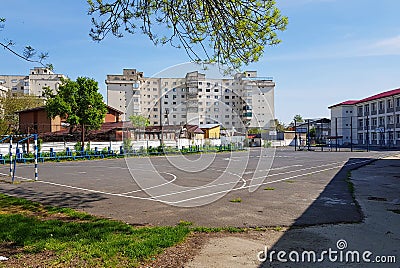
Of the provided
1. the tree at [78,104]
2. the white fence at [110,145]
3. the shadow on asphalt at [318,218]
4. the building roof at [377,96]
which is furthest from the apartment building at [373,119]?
the shadow on asphalt at [318,218]

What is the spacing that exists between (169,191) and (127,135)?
2784cm

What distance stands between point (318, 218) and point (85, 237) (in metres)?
4.18

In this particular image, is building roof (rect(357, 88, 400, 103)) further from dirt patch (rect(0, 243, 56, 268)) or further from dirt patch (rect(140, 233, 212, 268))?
dirt patch (rect(0, 243, 56, 268))

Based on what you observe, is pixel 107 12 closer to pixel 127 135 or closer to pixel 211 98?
pixel 211 98

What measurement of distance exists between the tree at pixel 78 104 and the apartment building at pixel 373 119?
30117 mm

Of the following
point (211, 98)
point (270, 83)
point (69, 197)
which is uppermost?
point (270, 83)

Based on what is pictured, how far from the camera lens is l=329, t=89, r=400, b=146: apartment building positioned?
52000 millimetres

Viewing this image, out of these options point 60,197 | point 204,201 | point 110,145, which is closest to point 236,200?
point 204,201

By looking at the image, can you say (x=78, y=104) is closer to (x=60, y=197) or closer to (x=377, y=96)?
(x=60, y=197)

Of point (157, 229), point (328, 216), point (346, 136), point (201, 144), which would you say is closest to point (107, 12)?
point (157, 229)

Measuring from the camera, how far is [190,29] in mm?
8438

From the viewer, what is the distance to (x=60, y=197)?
9.45m

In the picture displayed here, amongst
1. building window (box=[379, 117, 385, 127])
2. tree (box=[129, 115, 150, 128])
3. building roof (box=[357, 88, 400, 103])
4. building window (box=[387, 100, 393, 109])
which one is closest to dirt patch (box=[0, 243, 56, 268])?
tree (box=[129, 115, 150, 128])

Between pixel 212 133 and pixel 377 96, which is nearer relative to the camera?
pixel 212 133
